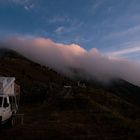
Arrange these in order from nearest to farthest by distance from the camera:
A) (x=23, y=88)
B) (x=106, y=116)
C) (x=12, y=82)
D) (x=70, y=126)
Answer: (x=70, y=126)
(x=12, y=82)
(x=106, y=116)
(x=23, y=88)

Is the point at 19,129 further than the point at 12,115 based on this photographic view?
No

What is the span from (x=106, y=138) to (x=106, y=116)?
31.4 feet

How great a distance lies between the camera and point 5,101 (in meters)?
23.8

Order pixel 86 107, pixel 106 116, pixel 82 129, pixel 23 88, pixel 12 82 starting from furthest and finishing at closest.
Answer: pixel 23 88 < pixel 86 107 < pixel 106 116 < pixel 12 82 < pixel 82 129

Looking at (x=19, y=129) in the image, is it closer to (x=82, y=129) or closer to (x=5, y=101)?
(x=5, y=101)

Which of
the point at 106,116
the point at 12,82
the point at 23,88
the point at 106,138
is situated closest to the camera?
the point at 106,138

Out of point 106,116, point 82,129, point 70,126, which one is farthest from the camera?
point 106,116

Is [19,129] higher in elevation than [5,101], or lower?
lower

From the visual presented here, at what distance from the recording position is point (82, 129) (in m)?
22.1

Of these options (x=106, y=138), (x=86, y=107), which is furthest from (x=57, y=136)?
(x=86, y=107)

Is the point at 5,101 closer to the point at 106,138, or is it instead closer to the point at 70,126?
the point at 70,126

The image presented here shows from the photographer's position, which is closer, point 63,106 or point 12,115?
point 12,115

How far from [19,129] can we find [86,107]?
15.9 meters

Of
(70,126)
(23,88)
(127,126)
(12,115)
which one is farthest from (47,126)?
(23,88)
